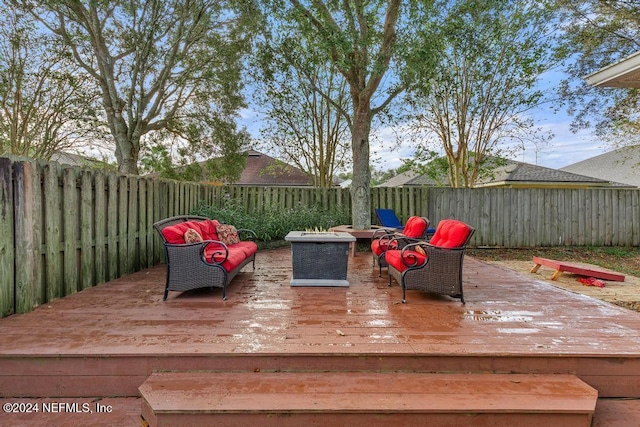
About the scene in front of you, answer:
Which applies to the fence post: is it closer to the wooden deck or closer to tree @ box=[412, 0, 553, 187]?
the wooden deck

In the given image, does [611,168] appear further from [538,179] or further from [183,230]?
[183,230]

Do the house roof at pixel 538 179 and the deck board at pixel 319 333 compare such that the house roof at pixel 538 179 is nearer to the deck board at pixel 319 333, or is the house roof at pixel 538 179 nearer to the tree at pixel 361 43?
the tree at pixel 361 43

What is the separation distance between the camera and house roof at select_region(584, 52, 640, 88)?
4479mm

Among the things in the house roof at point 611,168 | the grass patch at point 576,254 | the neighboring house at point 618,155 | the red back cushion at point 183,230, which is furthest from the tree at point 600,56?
the red back cushion at point 183,230

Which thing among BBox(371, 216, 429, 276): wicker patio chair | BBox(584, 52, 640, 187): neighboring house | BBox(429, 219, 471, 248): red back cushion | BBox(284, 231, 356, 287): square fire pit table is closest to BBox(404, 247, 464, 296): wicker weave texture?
BBox(429, 219, 471, 248): red back cushion

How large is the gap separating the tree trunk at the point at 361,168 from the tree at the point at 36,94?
8.76 meters

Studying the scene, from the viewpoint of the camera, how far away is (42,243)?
3.30 m

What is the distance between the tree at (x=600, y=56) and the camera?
923 centimetres

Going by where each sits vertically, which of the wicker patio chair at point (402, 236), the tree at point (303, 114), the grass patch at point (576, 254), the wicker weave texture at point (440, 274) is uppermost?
the tree at point (303, 114)

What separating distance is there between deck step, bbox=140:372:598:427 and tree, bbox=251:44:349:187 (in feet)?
26.7

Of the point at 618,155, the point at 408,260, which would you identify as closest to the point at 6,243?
the point at 408,260

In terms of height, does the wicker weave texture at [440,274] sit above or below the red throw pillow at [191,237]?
below

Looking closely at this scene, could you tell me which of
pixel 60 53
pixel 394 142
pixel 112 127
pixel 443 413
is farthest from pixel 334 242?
pixel 60 53

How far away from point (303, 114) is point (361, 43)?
484 cm
